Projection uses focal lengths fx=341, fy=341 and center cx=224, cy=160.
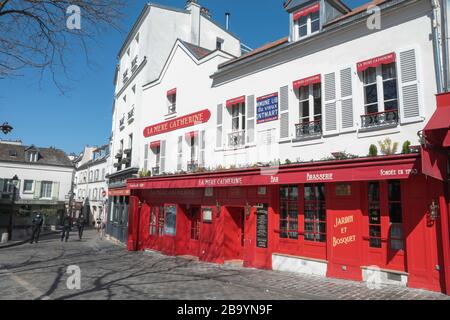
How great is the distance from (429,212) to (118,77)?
22213mm

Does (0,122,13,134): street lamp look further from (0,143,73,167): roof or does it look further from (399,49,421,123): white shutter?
(0,143,73,167): roof

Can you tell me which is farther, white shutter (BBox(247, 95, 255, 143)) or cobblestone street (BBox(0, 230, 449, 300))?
white shutter (BBox(247, 95, 255, 143))

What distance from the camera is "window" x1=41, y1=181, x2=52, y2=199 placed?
3797 cm

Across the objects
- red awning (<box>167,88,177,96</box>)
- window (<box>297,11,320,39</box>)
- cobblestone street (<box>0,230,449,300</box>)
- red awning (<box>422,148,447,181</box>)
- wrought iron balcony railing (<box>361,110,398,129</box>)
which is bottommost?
cobblestone street (<box>0,230,449,300</box>)

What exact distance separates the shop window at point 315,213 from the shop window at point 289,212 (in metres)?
0.36

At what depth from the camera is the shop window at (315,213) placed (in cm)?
905

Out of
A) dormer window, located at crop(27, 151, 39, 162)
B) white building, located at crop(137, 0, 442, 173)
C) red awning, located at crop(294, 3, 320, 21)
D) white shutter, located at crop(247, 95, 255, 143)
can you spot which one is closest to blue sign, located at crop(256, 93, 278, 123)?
white building, located at crop(137, 0, 442, 173)

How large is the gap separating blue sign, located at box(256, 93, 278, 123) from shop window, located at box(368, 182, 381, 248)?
145 inches

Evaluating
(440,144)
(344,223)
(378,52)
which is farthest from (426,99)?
(344,223)

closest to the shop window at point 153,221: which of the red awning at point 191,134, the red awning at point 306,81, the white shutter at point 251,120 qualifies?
the red awning at point 191,134

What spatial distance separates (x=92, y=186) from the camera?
39.9 metres

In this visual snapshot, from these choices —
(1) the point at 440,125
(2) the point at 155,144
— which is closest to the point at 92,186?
(2) the point at 155,144
